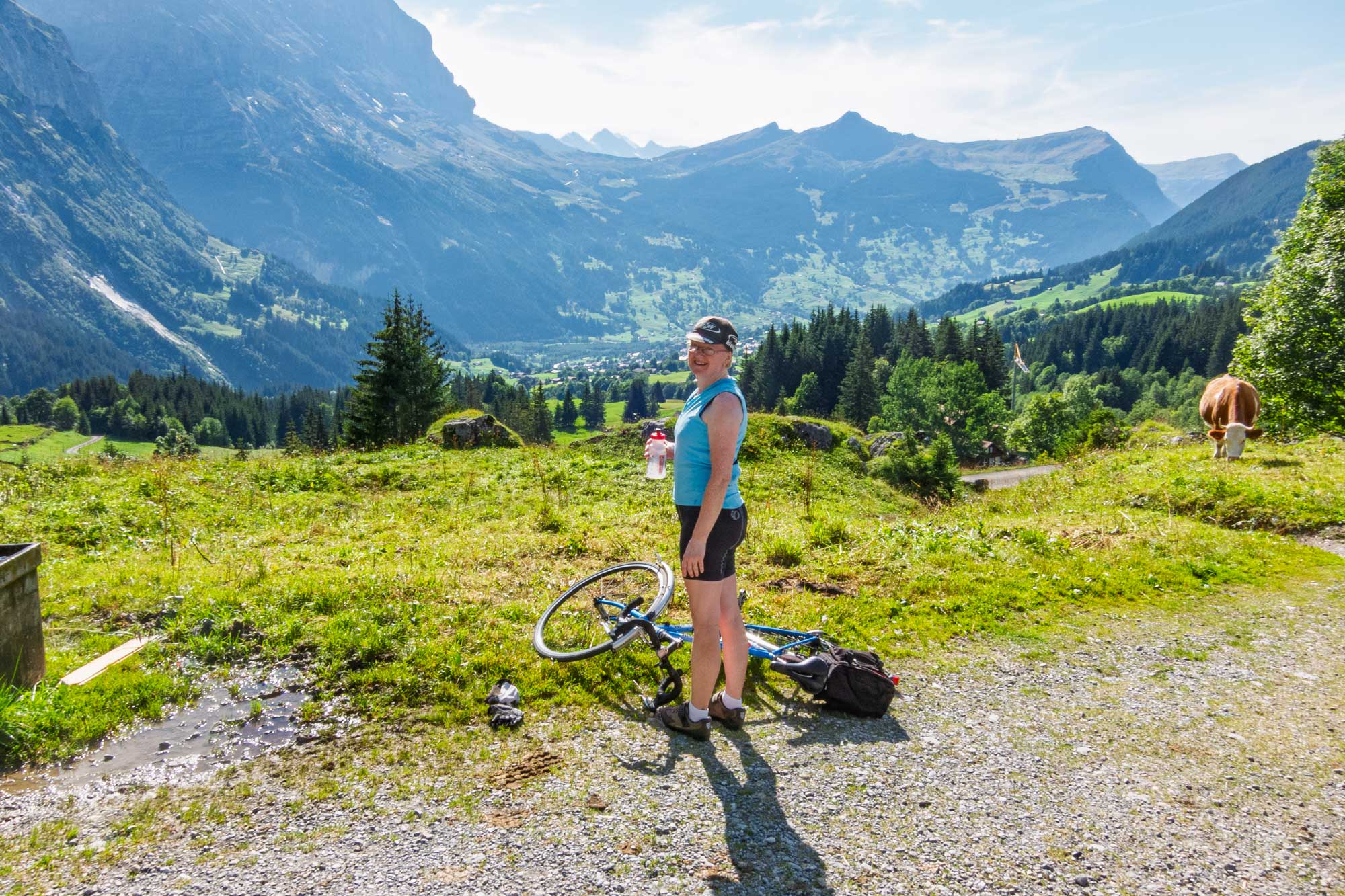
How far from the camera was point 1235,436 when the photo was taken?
19.0 metres

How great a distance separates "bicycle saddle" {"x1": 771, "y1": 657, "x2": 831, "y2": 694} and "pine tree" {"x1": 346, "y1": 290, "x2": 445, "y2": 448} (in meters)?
38.1

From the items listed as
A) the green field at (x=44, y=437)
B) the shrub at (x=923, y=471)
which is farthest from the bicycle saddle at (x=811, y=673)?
the green field at (x=44, y=437)

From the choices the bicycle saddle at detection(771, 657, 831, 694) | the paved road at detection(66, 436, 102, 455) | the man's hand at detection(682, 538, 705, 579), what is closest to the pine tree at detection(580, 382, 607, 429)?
the paved road at detection(66, 436, 102, 455)

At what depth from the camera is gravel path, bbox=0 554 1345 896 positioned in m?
4.64

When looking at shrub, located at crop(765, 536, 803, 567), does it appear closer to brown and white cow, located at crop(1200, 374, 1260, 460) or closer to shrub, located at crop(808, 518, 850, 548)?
shrub, located at crop(808, 518, 850, 548)

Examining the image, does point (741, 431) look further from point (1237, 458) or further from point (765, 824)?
point (1237, 458)

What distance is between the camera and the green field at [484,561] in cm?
Result: 707

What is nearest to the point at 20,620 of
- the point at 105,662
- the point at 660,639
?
the point at 105,662

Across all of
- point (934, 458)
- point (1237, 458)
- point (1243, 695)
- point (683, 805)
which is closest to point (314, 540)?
point (683, 805)

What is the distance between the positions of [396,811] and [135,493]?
12.6m

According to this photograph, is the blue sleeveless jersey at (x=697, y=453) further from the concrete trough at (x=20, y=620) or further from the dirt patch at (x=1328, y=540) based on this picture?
the dirt patch at (x=1328, y=540)

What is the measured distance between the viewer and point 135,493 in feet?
46.5

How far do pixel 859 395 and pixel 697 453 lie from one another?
8973cm

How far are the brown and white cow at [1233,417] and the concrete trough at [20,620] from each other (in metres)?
24.1
